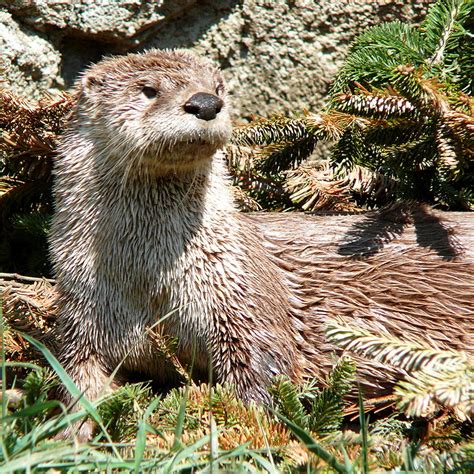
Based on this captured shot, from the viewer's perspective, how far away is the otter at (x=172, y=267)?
2639 millimetres

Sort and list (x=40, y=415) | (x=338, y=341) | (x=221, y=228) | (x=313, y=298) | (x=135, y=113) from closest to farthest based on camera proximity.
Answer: (x=338, y=341) < (x=40, y=415) < (x=135, y=113) < (x=221, y=228) < (x=313, y=298)

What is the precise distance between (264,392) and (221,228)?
1.91 ft

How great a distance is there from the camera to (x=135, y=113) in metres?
2.63

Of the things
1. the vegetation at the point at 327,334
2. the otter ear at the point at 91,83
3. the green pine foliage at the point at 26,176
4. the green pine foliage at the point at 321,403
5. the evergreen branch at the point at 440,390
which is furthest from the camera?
the green pine foliage at the point at 26,176

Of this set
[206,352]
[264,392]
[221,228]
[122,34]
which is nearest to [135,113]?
[221,228]

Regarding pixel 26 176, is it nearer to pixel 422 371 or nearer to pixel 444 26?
pixel 444 26

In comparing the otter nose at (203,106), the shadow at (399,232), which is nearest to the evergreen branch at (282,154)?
the shadow at (399,232)

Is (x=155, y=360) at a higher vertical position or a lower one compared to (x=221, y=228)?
lower

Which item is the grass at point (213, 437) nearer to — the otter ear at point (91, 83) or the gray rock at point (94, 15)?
the otter ear at point (91, 83)

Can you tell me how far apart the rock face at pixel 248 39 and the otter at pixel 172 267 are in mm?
1023

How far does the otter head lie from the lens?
2473mm

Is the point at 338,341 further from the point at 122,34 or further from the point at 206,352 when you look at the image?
the point at 122,34

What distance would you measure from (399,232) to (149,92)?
3.68 feet

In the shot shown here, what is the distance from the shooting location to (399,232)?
3.10m
